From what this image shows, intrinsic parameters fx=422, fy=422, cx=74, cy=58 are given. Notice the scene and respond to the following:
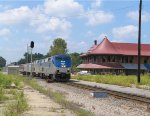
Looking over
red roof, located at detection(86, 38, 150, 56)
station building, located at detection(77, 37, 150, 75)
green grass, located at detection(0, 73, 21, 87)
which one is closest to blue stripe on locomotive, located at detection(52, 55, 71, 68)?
green grass, located at detection(0, 73, 21, 87)

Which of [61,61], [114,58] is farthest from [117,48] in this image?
[61,61]

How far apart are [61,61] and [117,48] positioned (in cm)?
4452

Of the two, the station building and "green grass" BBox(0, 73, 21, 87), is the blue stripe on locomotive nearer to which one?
"green grass" BBox(0, 73, 21, 87)

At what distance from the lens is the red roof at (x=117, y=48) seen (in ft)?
287

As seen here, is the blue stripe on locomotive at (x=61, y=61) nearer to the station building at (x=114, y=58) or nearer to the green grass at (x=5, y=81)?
the green grass at (x=5, y=81)

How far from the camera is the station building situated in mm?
86062

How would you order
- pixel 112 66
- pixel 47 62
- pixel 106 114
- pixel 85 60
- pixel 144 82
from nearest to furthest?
pixel 106 114 → pixel 144 82 → pixel 47 62 → pixel 112 66 → pixel 85 60

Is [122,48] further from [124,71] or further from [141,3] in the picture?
[141,3]

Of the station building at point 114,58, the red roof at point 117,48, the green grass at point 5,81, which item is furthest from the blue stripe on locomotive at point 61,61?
the red roof at point 117,48

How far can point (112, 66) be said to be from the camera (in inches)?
3371

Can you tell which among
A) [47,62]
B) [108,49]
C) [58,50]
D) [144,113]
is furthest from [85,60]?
[144,113]

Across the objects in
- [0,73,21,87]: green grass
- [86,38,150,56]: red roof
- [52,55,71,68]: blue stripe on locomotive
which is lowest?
[0,73,21,87]: green grass

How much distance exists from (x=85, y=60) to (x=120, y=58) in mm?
10600

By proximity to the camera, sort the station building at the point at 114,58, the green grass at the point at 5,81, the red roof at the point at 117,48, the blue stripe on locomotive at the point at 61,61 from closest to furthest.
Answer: the green grass at the point at 5,81 < the blue stripe on locomotive at the point at 61,61 < the station building at the point at 114,58 < the red roof at the point at 117,48
